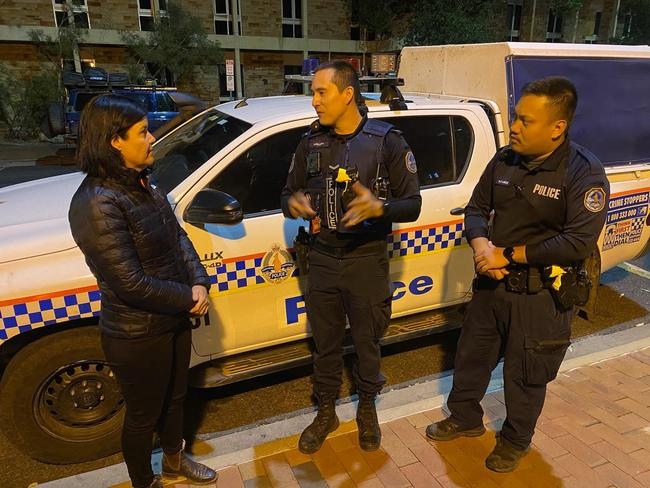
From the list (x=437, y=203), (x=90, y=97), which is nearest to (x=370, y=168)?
(x=437, y=203)

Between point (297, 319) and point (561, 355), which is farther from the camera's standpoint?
point (297, 319)

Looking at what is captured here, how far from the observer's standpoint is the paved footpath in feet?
7.68

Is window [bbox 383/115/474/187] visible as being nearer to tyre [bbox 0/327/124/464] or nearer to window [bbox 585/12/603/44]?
tyre [bbox 0/327/124/464]

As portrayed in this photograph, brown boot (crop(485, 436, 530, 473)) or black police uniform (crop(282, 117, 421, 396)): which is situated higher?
black police uniform (crop(282, 117, 421, 396))

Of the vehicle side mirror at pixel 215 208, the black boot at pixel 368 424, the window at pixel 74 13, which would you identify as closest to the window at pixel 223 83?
the window at pixel 74 13

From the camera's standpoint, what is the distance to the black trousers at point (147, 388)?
1927 millimetres

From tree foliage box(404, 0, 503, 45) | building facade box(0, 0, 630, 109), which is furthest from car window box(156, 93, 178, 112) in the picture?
tree foliage box(404, 0, 503, 45)

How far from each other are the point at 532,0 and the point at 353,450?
94.9 feet

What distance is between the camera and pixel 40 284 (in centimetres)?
235

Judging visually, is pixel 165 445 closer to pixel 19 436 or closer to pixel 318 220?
pixel 19 436

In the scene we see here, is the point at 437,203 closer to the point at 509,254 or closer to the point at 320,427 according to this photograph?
the point at 509,254

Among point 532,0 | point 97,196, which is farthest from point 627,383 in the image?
point 532,0

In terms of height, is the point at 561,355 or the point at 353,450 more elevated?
the point at 561,355

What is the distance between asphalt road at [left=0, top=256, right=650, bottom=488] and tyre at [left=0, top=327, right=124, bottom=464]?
0.12 metres
